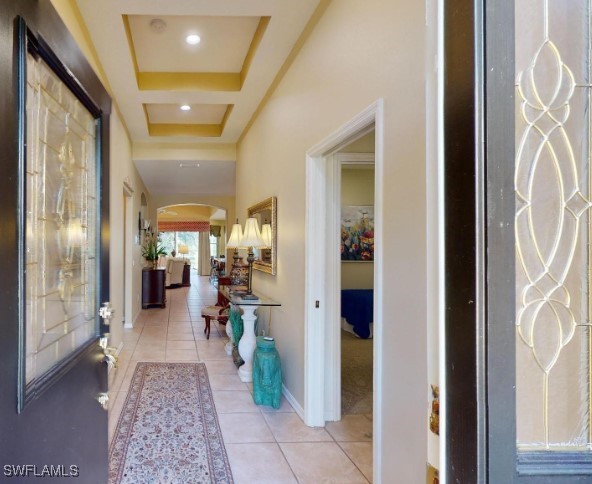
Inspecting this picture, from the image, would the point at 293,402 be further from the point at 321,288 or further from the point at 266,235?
the point at 266,235

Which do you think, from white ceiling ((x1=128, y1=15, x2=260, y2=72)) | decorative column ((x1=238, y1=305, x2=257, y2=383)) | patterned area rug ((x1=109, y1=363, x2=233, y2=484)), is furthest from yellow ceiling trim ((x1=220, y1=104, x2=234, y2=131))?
patterned area rug ((x1=109, y1=363, x2=233, y2=484))

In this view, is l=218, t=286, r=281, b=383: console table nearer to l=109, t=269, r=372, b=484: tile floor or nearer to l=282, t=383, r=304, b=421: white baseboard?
l=109, t=269, r=372, b=484: tile floor

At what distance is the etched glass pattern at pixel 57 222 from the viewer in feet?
3.16

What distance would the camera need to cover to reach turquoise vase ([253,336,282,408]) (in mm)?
3154

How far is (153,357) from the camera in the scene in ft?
14.7

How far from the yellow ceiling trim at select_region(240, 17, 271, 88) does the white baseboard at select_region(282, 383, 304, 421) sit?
2901 millimetres

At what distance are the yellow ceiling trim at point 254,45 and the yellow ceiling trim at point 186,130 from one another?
1927mm

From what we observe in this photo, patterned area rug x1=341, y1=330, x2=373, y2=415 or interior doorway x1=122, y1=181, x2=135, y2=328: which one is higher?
interior doorway x1=122, y1=181, x2=135, y2=328

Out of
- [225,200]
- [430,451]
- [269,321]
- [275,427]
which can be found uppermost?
[225,200]

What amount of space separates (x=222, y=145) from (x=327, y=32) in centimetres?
380

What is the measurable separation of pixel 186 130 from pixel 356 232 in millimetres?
3044

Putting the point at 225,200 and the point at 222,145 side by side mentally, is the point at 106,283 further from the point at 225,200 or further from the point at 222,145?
the point at 225,200

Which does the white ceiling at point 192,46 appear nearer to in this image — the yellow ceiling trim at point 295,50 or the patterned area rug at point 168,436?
the yellow ceiling trim at point 295,50

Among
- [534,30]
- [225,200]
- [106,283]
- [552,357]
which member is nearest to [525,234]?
[552,357]
